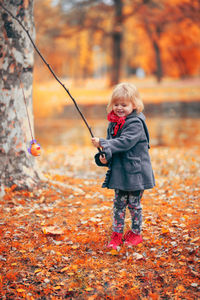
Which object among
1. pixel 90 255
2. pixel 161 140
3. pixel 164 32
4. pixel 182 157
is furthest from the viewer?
pixel 164 32

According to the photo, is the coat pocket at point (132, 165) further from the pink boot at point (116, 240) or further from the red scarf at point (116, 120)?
the pink boot at point (116, 240)

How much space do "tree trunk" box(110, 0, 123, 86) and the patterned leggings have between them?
67.7 ft

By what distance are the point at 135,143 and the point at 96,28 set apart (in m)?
22.0

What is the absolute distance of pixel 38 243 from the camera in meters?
3.60

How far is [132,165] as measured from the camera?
327cm

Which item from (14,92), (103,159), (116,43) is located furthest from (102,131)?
(116,43)

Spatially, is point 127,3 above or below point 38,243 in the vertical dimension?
above

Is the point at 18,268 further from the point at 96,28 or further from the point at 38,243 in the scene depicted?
the point at 96,28

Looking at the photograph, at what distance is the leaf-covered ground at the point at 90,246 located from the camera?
9.34 feet

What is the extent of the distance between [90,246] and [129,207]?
1.90 ft

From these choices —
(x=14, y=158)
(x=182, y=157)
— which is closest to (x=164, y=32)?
(x=182, y=157)

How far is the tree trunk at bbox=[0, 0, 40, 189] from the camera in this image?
15.3 feet

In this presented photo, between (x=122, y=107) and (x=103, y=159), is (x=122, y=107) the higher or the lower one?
the higher one

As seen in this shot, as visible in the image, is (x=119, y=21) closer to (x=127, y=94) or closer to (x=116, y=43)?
(x=116, y=43)
